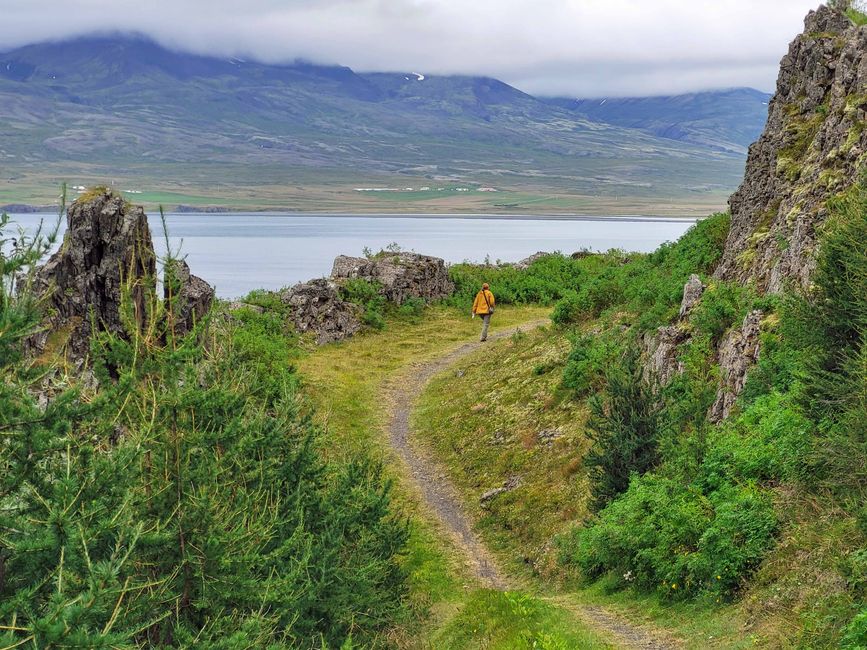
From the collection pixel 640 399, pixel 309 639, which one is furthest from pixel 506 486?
pixel 309 639

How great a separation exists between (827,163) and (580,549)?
11.7 metres

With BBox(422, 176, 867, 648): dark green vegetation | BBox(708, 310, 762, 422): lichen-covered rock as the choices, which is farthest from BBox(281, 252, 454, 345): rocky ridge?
BBox(708, 310, 762, 422): lichen-covered rock

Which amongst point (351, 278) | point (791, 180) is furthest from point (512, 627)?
point (351, 278)

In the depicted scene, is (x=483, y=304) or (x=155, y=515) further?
(x=483, y=304)

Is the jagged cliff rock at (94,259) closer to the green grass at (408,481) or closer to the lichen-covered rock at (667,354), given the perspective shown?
the green grass at (408,481)

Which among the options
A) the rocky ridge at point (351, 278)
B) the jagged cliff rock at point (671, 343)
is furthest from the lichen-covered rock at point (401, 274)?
the jagged cliff rock at point (671, 343)

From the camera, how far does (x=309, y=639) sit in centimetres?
1077

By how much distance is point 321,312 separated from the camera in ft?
113

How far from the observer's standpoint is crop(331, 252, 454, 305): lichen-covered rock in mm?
38375

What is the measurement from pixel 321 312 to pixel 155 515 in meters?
25.8

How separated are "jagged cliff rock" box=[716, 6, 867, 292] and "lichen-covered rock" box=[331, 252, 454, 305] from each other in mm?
16786

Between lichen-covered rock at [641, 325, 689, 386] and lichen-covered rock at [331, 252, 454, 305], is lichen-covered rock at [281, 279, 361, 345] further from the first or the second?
lichen-covered rock at [641, 325, 689, 386]

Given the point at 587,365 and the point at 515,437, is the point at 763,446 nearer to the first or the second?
the point at 515,437

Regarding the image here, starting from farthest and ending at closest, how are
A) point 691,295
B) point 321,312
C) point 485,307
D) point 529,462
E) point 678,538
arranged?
point 321,312
point 485,307
point 691,295
point 529,462
point 678,538
